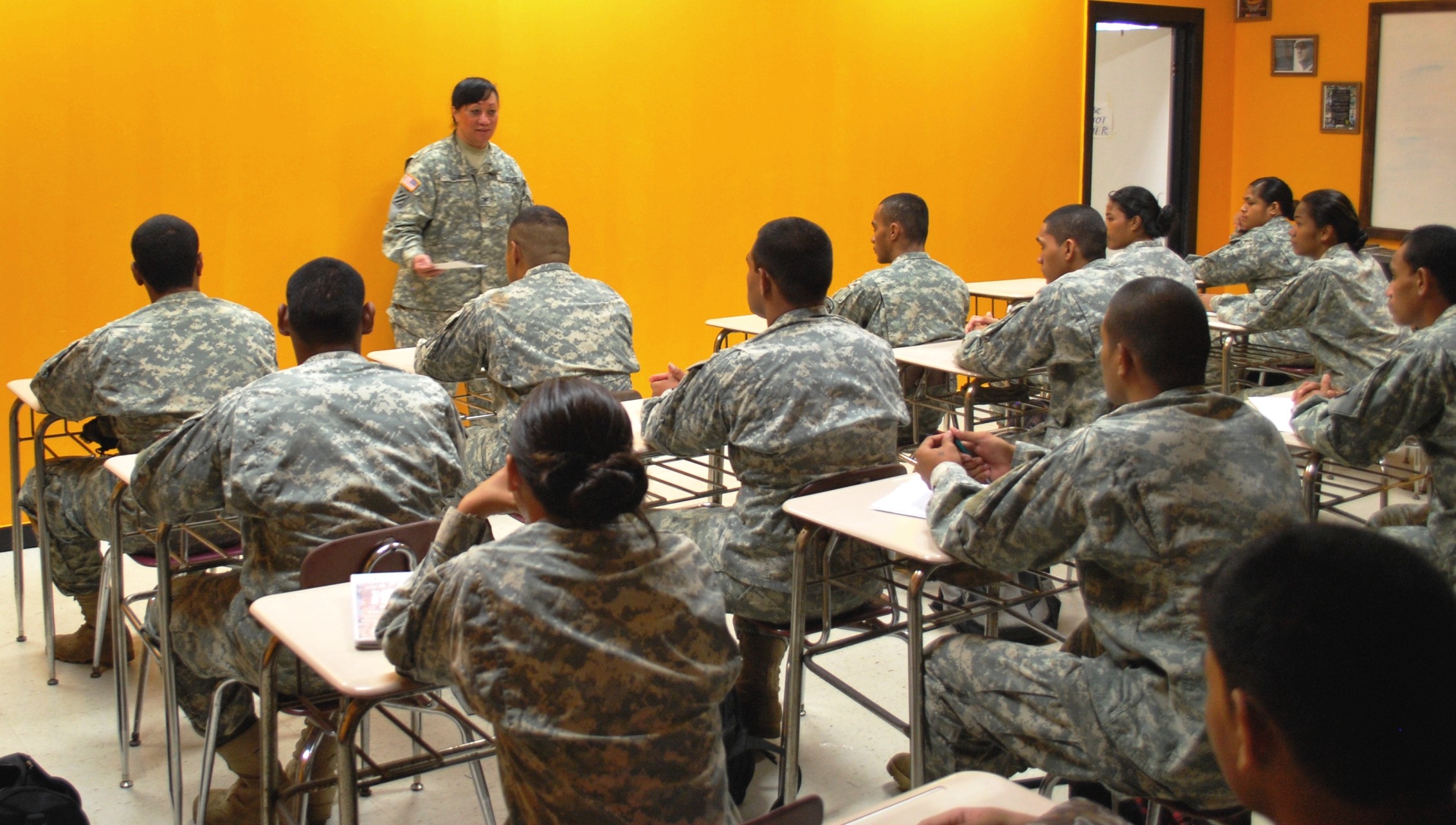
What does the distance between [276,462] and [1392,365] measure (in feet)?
8.32

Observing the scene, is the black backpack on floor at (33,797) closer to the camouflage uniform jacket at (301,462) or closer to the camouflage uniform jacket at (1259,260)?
the camouflage uniform jacket at (301,462)

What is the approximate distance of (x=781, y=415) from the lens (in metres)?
2.84

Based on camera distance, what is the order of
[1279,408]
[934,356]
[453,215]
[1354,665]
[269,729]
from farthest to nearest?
[453,215], [934,356], [1279,408], [269,729], [1354,665]

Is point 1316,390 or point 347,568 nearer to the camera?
point 347,568

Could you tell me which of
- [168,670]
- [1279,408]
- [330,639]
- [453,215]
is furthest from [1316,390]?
[453,215]

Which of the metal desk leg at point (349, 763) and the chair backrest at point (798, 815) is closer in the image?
the chair backrest at point (798, 815)

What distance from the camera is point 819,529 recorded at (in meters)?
2.77

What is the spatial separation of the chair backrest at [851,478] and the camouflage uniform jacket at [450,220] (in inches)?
117

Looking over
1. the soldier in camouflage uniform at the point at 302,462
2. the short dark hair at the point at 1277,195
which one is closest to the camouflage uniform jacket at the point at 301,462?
the soldier in camouflage uniform at the point at 302,462

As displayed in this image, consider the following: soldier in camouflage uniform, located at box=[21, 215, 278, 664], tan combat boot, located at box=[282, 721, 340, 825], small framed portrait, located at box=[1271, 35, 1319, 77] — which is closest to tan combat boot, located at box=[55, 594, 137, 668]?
soldier in camouflage uniform, located at box=[21, 215, 278, 664]

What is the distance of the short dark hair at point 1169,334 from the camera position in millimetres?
2188

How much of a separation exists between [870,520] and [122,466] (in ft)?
5.50

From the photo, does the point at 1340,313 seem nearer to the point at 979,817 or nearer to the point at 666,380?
the point at 666,380

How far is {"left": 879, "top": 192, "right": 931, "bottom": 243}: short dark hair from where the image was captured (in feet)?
16.1
